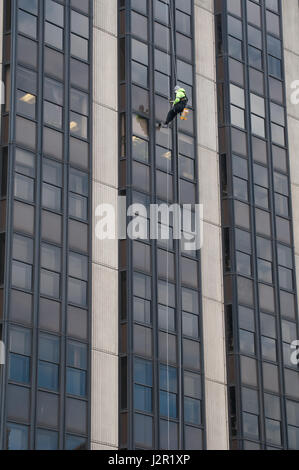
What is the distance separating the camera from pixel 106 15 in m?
56.0

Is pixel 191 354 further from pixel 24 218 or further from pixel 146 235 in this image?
pixel 24 218

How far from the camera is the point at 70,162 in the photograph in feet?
170

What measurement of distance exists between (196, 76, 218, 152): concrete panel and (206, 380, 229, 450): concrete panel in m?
12.4

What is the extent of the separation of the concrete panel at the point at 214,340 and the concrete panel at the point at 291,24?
16943 millimetres

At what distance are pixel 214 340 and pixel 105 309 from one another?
6340 millimetres

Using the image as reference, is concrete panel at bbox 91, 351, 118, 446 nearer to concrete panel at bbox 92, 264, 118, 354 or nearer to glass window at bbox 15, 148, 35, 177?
concrete panel at bbox 92, 264, 118, 354

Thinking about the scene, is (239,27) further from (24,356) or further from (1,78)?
(24,356)

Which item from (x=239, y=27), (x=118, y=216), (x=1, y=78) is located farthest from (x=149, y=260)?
(x=239, y=27)

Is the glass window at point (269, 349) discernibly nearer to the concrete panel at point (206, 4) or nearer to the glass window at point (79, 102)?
the glass window at point (79, 102)

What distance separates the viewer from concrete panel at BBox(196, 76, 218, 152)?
190ft

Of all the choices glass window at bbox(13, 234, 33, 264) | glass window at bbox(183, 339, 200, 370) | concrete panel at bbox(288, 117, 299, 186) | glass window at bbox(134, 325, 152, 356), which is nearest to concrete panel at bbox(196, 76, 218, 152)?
concrete panel at bbox(288, 117, 299, 186)

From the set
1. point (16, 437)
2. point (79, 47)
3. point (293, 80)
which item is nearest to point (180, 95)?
point (79, 47)

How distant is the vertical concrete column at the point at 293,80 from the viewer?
60906 mm

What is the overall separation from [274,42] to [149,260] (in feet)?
54.7
